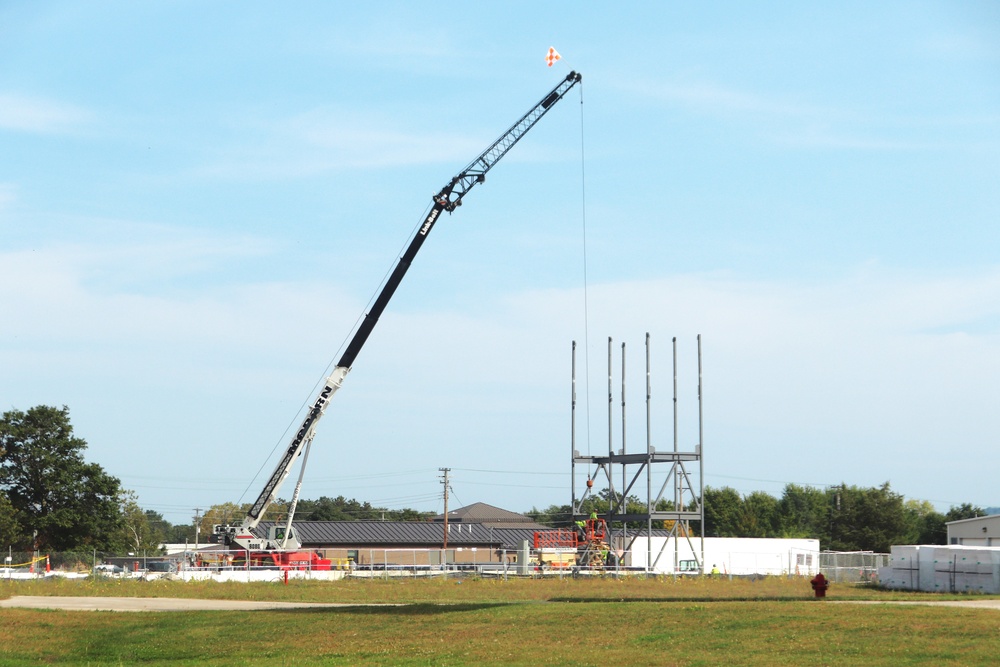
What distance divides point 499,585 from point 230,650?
23.9 m

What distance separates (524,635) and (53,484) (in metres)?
55.8

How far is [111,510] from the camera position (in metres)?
78.8

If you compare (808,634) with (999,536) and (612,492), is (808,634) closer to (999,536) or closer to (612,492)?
(612,492)

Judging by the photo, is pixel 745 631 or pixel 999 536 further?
pixel 999 536

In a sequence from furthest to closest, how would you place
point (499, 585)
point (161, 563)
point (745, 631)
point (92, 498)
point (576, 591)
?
point (92, 498) → point (161, 563) → point (499, 585) → point (576, 591) → point (745, 631)

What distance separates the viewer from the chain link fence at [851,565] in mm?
58000

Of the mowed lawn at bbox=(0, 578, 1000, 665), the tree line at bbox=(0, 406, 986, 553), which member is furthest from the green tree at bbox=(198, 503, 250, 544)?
the mowed lawn at bbox=(0, 578, 1000, 665)

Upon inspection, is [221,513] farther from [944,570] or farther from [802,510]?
[944,570]

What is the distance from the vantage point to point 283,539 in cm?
6450

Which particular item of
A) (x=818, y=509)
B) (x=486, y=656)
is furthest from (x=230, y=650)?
(x=818, y=509)

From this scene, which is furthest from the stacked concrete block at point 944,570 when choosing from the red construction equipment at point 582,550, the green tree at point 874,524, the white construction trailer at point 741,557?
the green tree at point 874,524

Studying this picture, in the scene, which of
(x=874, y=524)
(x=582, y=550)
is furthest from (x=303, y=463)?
(x=874, y=524)

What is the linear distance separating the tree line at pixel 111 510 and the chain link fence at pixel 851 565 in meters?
12.3

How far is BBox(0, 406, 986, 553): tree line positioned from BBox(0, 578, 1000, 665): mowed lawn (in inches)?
1403
